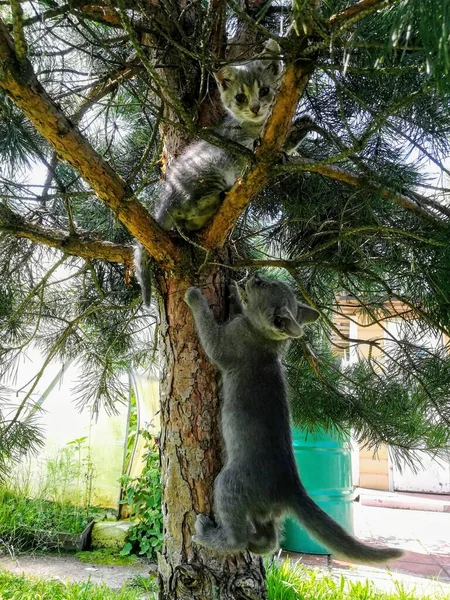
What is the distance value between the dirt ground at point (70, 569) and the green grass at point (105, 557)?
0.06 meters

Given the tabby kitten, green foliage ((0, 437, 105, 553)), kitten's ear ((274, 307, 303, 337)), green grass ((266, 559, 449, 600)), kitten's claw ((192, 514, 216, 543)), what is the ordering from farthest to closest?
green foliage ((0, 437, 105, 553)) → green grass ((266, 559, 449, 600)) → the tabby kitten → kitten's ear ((274, 307, 303, 337)) → kitten's claw ((192, 514, 216, 543))

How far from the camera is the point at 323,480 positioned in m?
4.69

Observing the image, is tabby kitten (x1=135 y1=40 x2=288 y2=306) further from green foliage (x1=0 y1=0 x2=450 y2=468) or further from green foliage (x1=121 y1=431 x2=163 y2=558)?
green foliage (x1=121 y1=431 x2=163 y2=558)

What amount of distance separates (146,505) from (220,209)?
3538 millimetres

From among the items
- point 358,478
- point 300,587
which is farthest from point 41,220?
point 358,478

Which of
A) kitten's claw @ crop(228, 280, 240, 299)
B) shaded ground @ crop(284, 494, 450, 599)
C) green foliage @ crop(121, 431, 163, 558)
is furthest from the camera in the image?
green foliage @ crop(121, 431, 163, 558)

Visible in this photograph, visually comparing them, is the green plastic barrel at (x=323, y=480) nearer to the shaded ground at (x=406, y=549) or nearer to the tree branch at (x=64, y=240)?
the shaded ground at (x=406, y=549)

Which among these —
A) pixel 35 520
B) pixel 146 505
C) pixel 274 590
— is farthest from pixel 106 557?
pixel 274 590

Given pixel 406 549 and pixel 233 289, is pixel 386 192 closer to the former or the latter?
pixel 233 289

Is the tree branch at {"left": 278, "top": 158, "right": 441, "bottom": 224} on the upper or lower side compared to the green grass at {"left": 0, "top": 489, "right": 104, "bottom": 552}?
upper

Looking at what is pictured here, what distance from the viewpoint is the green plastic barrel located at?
4.57m

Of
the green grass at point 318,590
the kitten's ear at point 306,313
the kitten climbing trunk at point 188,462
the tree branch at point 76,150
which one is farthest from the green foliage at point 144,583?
the tree branch at point 76,150

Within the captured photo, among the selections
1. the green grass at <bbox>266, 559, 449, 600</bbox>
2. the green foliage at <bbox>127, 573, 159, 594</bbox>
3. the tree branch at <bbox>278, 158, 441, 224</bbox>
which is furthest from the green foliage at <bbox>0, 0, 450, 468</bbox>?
the green foliage at <bbox>127, 573, 159, 594</bbox>

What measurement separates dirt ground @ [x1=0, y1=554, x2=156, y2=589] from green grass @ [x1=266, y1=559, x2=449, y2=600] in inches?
42.3
